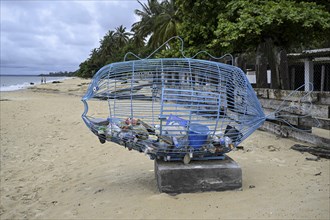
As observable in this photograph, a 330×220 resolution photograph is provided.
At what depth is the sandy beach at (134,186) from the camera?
4.19 meters

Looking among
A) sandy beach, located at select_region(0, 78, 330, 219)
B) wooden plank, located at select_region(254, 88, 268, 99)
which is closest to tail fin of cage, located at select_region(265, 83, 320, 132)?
sandy beach, located at select_region(0, 78, 330, 219)

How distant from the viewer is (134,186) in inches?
203

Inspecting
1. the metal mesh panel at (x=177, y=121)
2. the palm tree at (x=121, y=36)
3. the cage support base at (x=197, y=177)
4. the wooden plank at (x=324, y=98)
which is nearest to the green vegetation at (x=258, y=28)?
the wooden plank at (x=324, y=98)

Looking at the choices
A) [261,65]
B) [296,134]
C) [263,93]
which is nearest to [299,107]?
[296,134]

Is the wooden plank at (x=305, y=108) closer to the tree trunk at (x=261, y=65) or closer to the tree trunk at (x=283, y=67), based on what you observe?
the tree trunk at (x=283, y=67)

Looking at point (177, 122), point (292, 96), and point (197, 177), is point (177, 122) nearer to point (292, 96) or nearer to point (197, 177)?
point (197, 177)

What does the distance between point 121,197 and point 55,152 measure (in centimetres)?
405

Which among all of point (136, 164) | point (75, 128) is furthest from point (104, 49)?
point (136, 164)

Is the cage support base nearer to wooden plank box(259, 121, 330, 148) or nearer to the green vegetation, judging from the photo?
wooden plank box(259, 121, 330, 148)

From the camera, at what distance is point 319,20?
7973 mm

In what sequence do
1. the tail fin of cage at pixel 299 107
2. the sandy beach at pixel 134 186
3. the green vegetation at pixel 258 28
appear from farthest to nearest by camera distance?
the green vegetation at pixel 258 28 → the tail fin of cage at pixel 299 107 → the sandy beach at pixel 134 186

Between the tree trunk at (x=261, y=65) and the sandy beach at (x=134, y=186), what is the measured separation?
2141 millimetres

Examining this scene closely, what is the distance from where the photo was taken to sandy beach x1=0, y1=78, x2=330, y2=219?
13.7 feet

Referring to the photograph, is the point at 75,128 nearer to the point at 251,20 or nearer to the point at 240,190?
the point at 251,20
